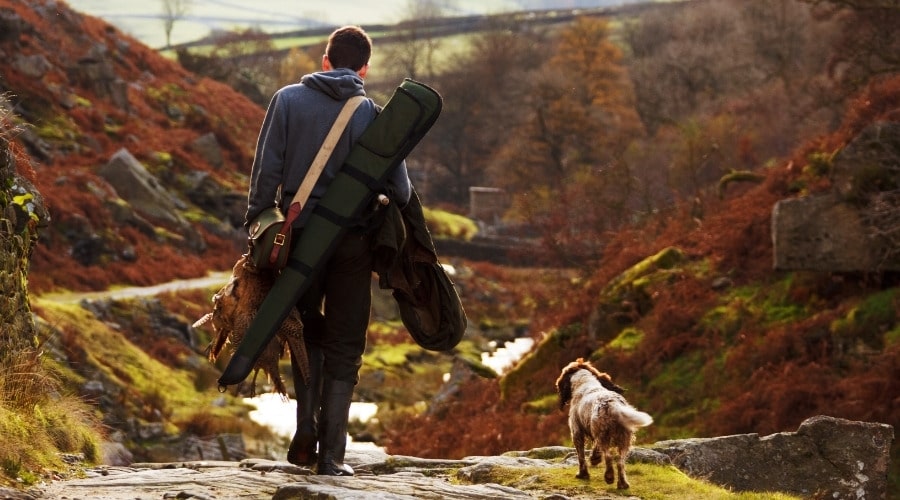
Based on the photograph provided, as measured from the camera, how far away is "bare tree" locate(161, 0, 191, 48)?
111312 millimetres

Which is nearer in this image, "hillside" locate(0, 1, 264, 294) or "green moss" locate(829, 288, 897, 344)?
"green moss" locate(829, 288, 897, 344)

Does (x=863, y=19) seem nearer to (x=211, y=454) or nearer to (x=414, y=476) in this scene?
(x=211, y=454)

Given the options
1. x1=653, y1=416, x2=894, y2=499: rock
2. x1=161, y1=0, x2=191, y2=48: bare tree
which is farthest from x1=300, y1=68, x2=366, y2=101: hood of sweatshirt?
x1=161, y1=0, x2=191, y2=48: bare tree

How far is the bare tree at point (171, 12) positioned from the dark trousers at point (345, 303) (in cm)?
10562

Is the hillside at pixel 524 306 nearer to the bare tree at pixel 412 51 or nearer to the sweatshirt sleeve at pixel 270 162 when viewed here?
the sweatshirt sleeve at pixel 270 162

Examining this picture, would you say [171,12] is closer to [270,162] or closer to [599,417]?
[270,162]

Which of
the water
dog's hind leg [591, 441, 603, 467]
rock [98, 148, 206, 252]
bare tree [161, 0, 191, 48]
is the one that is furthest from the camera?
bare tree [161, 0, 191, 48]

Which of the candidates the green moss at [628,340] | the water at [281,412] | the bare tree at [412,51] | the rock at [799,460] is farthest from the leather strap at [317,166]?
the bare tree at [412,51]

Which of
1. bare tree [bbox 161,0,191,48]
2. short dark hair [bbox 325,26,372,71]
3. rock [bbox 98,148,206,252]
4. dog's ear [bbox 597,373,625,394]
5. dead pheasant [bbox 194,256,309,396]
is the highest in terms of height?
bare tree [bbox 161,0,191,48]

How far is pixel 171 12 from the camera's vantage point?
116062 millimetres

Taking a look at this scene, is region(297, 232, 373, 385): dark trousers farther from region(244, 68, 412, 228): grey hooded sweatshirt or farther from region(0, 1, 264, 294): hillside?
region(0, 1, 264, 294): hillside

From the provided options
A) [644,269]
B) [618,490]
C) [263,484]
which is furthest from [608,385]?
[644,269]

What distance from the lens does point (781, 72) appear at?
63406mm

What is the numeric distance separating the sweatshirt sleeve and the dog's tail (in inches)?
94.4
